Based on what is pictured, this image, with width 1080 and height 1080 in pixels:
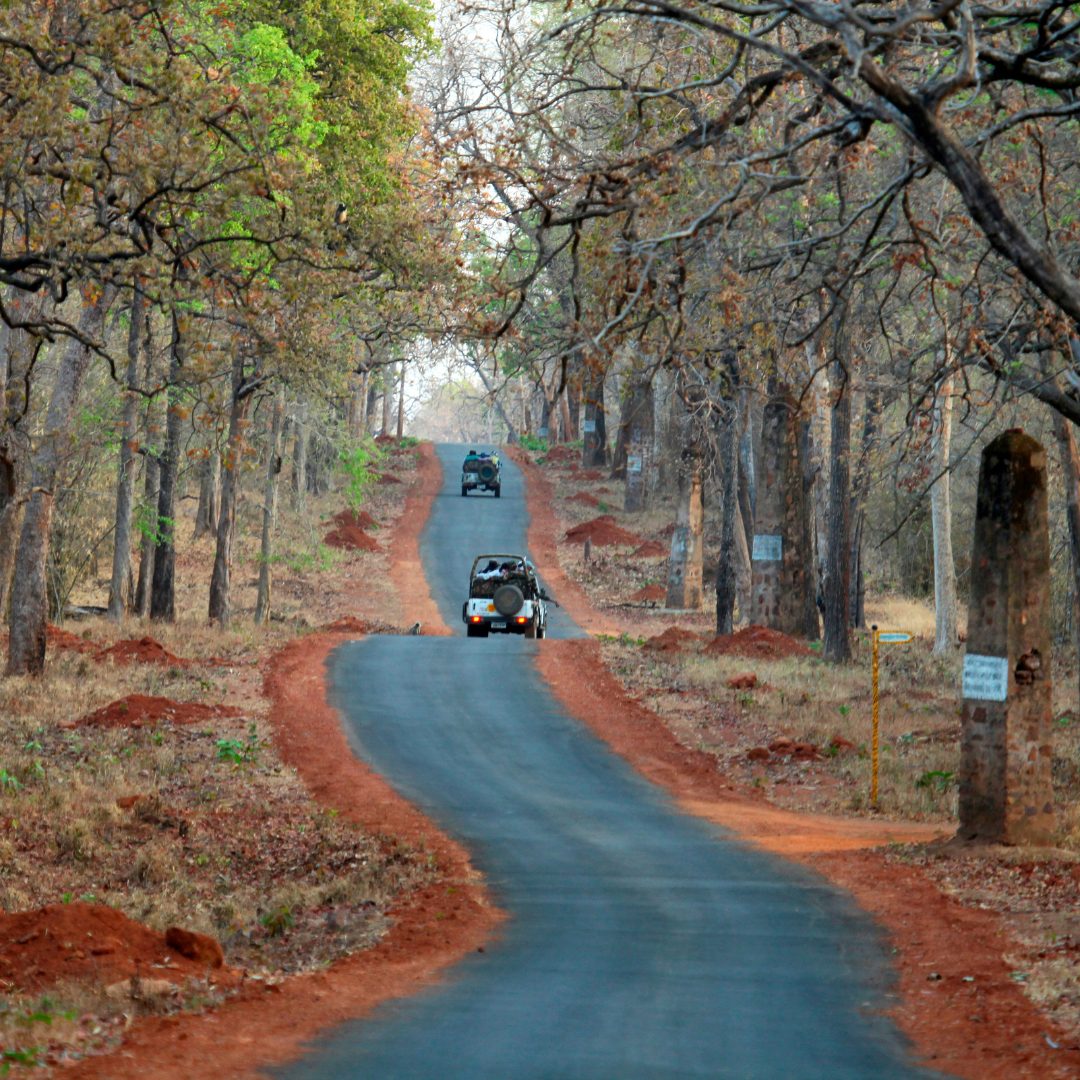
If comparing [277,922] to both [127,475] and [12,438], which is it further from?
[127,475]

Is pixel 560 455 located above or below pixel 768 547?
above

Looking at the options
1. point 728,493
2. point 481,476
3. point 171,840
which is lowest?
point 171,840

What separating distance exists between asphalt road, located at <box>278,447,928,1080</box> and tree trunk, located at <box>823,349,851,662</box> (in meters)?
7.26

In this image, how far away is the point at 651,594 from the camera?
1799 inches

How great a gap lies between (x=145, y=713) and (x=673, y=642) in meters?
12.2

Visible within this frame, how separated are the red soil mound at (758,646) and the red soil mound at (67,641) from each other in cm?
1088

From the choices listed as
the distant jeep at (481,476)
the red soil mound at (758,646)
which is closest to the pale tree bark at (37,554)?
the red soil mound at (758,646)

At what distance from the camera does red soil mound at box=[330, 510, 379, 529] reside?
58500 mm

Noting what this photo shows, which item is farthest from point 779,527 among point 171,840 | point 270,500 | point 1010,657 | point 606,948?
point 606,948

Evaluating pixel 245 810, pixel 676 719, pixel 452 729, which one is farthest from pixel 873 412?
pixel 245 810

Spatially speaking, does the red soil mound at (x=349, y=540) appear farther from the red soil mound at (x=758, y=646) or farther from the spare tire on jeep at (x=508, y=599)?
the red soil mound at (x=758, y=646)

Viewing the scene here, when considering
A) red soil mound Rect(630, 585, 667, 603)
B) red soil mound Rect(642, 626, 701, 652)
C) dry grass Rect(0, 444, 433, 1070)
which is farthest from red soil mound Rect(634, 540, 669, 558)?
dry grass Rect(0, 444, 433, 1070)

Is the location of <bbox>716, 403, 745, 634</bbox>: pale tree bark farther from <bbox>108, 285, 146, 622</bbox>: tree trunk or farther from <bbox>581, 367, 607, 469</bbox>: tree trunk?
<bbox>581, 367, 607, 469</bbox>: tree trunk

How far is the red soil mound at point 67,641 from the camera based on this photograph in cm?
2728
